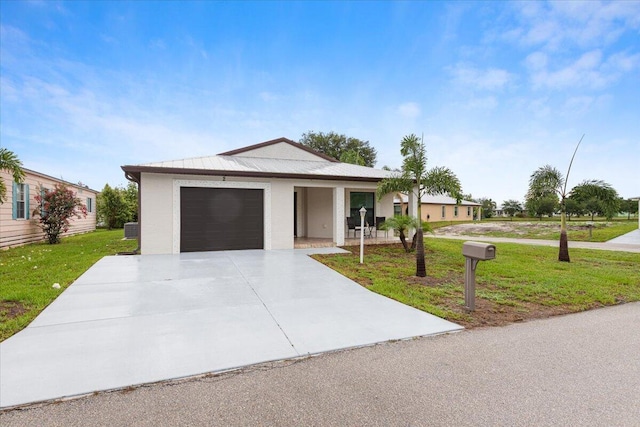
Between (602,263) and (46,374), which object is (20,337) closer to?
(46,374)

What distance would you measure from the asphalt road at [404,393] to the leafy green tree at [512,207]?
51385 millimetres

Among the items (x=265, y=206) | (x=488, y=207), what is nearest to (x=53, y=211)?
(x=265, y=206)

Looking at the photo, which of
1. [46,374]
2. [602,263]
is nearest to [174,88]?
[46,374]

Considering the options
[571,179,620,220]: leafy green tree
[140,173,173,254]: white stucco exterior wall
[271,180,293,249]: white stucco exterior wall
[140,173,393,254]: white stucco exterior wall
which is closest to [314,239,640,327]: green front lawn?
[571,179,620,220]: leafy green tree

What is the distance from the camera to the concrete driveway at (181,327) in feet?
9.06

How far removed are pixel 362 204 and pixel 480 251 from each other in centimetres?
986

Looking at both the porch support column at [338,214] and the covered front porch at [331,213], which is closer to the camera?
the porch support column at [338,214]

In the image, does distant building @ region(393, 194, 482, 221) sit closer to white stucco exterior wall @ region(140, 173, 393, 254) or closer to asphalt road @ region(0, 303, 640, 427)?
white stucco exterior wall @ region(140, 173, 393, 254)

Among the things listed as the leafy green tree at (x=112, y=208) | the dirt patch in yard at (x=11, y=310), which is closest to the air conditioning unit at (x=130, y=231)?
the leafy green tree at (x=112, y=208)

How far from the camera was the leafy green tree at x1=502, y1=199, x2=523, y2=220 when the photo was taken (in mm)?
47281

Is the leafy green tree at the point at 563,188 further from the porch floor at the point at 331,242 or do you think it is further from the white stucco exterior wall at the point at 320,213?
the white stucco exterior wall at the point at 320,213

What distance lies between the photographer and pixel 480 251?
4465 millimetres

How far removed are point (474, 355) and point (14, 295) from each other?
692cm

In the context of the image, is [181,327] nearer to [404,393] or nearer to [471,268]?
[404,393]
